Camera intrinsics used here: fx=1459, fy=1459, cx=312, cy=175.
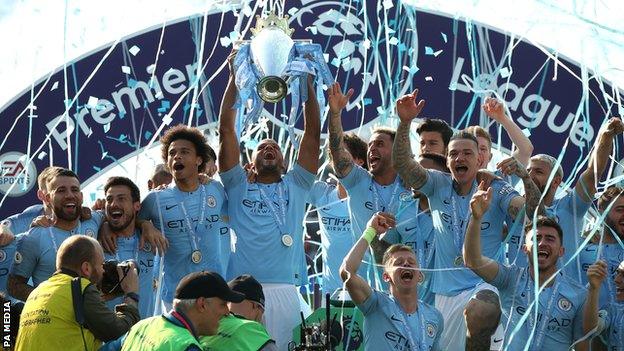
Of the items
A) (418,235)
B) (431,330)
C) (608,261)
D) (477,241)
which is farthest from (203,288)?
(608,261)

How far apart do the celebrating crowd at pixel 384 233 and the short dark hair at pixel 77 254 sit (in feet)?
1.64

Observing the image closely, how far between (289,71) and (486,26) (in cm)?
426

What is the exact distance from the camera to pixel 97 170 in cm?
1380

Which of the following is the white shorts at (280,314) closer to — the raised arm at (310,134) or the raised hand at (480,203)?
the raised arm at (310,134)

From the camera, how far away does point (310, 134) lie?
33.7ft

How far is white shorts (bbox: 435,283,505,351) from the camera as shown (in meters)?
9.90

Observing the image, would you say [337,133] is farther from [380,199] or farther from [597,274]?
[597,274]

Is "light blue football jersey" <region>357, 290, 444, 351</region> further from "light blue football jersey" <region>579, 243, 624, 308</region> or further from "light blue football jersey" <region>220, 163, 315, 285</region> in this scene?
"light blue football jersey" <region>579, 243, 624, 308</region>

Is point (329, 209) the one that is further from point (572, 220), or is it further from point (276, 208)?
point (572, 220)

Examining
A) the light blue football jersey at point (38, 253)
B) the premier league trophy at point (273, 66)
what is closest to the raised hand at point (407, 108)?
the premier league trophy at point (273, 66)

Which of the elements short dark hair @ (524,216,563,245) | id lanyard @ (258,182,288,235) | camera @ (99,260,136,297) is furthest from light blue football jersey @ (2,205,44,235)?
short dark hair @ (524,216,563,245)

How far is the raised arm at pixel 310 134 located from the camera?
33.5 feet

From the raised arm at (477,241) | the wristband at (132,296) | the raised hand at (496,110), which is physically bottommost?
the wristband at (132,296)

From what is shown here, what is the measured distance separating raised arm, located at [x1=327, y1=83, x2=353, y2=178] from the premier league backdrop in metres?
2.82
